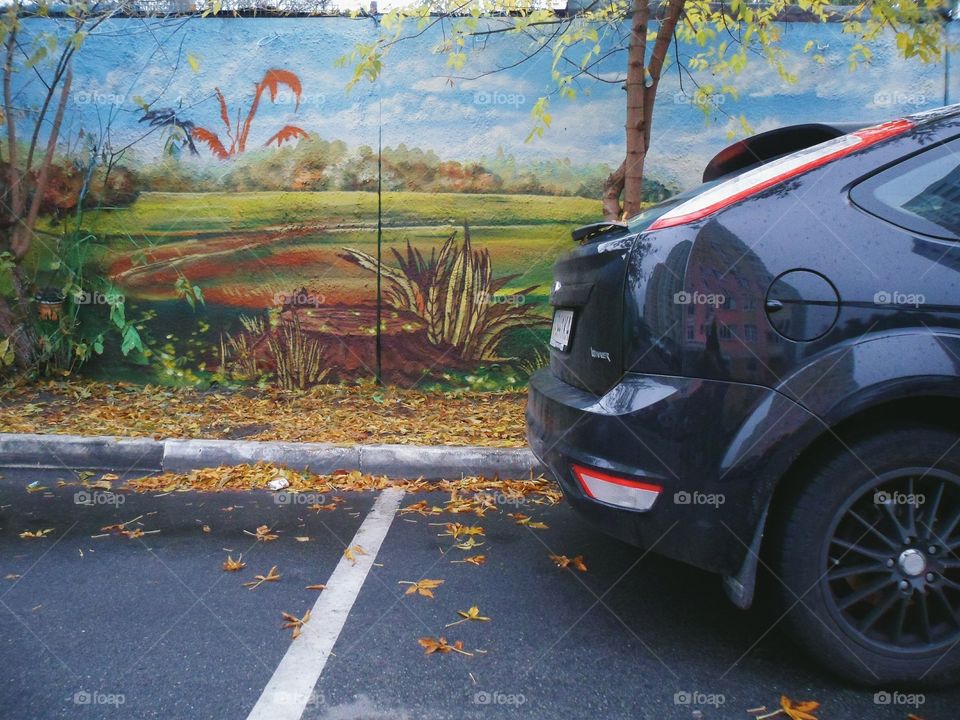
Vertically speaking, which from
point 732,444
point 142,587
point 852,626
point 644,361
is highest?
point 644,361

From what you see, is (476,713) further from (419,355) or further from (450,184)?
(450,184)

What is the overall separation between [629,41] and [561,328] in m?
4.12

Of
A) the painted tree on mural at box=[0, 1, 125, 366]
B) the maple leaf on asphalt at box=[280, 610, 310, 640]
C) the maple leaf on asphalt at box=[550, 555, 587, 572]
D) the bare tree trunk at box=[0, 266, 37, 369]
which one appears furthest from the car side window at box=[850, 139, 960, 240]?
the bare tree trunk at box=[0, 266, 37, 369]

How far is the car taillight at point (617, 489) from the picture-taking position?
2.17m

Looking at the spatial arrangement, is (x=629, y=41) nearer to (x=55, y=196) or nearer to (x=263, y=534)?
(x=263, y=534)

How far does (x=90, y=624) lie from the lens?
253 centimetres

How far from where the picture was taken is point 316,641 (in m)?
2.43

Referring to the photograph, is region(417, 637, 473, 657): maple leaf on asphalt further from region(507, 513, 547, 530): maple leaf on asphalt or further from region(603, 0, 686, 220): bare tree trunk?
region(603, 0, 686, 220): bare tree trunk

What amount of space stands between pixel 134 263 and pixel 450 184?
9.98 feet

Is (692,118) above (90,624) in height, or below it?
above

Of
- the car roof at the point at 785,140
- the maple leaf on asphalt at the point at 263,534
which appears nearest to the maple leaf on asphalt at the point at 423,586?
the maple leaf on asphalt at the point at 263,534

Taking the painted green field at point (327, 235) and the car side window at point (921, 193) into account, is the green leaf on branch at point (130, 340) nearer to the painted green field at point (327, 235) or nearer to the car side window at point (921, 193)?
the painted green field at point (327, 235)

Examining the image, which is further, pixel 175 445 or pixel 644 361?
pixel 175 445

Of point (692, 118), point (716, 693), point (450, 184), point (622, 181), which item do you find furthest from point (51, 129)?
point (716, 693)
